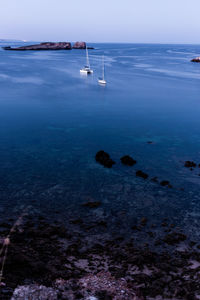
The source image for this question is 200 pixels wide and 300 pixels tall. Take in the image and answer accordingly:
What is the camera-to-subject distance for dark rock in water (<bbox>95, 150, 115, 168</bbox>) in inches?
991

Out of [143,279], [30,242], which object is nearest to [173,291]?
[143,279]

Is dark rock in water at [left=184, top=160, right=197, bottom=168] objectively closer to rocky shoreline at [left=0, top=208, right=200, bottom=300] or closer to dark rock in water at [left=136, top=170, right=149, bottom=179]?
dark rock in water at [left=136, top=170, right=149, bottom=179]

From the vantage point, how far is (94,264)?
13320 mm

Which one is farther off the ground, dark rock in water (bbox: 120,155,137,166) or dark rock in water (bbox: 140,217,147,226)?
dark rock in water (bbox: 120,155,137,166)

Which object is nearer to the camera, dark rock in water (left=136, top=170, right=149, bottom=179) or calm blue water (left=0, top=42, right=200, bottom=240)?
calm blue water (left=0, top=42, right=200, bottom=240)

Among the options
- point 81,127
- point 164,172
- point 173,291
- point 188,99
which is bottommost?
point 173,291

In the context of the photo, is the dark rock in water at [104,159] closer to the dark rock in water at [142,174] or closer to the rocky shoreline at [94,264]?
the dark rock in water at [142,174]

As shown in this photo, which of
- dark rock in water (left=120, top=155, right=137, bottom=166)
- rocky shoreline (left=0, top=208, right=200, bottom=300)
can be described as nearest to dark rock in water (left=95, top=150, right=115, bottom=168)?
dark rock in water (left=120, top=155, right=137, bottom=166)

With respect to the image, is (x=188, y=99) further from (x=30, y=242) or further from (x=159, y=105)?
(x=30, y=242)

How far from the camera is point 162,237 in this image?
15.9m

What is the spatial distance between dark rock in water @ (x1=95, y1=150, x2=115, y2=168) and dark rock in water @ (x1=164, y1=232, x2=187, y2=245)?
10455 millimetres

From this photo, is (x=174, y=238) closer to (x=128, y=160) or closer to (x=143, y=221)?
(x=143, y=221)

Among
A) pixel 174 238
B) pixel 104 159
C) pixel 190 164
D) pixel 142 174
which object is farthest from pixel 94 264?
pixel 190 164

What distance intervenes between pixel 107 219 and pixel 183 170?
1108cm
